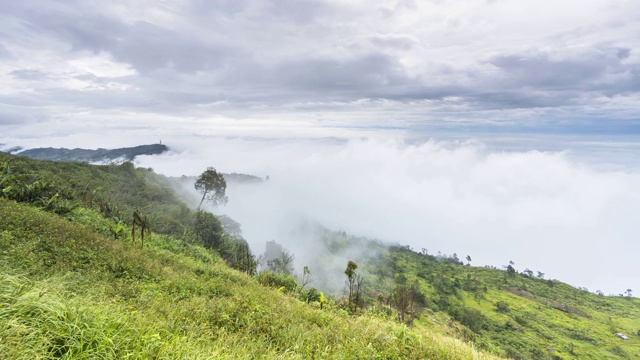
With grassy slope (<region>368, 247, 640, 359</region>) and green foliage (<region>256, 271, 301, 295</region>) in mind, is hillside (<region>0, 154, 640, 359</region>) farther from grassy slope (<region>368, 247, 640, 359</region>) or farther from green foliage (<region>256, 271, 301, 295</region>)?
grassy slope (<region>368, 247, 640, 359</region>)

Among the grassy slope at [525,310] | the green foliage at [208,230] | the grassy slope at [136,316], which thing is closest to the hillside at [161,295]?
the grassy slope at [136,316]

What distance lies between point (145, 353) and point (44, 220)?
48.9 ft

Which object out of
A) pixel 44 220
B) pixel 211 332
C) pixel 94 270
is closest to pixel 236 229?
pixel 44 220

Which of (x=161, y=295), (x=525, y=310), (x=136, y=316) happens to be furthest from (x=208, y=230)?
(x=525, y=310)

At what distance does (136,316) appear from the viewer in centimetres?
630

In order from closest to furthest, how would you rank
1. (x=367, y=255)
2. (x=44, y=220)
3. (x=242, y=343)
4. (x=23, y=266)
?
1. (x=242, y=343)
2. (x=23, y=266)
3. (x=44, y=220)
4. (x=367, y=255)

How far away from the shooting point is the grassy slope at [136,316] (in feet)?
14.5

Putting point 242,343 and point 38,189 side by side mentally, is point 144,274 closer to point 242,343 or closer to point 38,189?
point 242,343

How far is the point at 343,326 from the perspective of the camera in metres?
9.02

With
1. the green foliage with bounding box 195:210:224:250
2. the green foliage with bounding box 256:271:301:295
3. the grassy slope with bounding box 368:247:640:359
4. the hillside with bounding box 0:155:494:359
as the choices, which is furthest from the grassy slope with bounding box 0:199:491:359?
the grassy slope with bounding box 368:247:640:359

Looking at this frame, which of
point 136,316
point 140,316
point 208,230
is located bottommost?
point 208,230

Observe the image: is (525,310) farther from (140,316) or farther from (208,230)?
(140,316)

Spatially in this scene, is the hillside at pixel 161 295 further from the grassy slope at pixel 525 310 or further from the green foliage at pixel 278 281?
the grassy slope at pixel 525 310

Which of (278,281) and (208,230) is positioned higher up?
(278,281)
